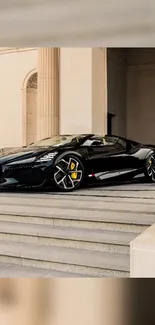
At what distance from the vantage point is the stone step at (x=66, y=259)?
2.48 metres

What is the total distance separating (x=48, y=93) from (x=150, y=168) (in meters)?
2.87

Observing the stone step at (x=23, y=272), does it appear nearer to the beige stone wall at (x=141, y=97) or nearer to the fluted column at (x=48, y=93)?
the fluted column at (x=48, y=93)

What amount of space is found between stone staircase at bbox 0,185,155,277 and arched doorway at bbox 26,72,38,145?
20.9ft

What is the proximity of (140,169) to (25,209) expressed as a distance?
2309 millimetres

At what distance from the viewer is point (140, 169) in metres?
5.02

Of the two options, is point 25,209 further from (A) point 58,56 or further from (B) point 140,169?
(A) point 58,56

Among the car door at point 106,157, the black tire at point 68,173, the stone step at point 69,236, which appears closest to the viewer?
the stone step at point 69,236

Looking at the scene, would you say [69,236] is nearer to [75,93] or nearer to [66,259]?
[66,259]

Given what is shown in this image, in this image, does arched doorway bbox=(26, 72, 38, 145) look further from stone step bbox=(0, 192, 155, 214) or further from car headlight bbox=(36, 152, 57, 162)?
stone step bbox=(0, 192, 155, 214)

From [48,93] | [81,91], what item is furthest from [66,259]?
[48,93]

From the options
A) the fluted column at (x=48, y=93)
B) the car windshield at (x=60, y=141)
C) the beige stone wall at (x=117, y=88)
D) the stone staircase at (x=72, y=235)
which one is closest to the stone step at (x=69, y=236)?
the stone staircase at (x=72, y=235)

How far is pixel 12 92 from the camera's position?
9.64 m

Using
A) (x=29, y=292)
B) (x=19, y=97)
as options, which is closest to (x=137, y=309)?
(x=29, y=292)

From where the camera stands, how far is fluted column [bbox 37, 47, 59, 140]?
678 centimetres
